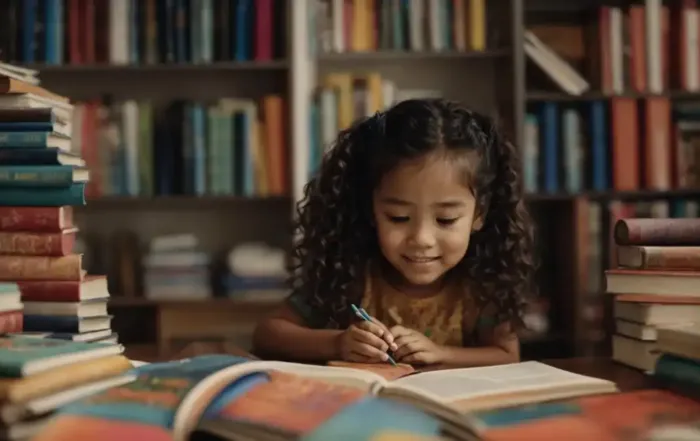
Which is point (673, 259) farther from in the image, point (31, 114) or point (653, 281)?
point (31, 114)

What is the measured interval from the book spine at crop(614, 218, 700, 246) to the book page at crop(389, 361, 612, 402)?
0.27 metres

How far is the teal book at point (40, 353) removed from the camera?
0.72 m

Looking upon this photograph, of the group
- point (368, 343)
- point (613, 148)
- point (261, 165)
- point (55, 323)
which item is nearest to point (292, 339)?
point (368, 343)

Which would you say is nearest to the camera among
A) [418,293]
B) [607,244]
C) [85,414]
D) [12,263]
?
[85,414]

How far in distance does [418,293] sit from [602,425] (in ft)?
2.51

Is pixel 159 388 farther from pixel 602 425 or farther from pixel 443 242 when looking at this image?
pixel 443 242

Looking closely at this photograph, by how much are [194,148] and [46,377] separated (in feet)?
6.84

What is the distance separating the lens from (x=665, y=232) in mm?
1091

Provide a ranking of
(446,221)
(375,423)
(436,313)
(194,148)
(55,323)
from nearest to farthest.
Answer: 1. (375,423)
2. (55,323)
3. (446,221)
4. (436,313)
5. (194,148)

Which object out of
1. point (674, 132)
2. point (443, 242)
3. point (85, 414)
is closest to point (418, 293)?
point (443, 242)

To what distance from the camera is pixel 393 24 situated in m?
2.80

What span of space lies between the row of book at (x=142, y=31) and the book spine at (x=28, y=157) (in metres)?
1.74

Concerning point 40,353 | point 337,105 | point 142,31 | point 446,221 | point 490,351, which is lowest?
point 490,351

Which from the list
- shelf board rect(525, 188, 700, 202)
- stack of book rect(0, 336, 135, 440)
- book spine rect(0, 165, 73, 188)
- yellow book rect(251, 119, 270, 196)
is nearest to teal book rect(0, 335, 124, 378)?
stack of book rect(0, 336, 135, 440)
